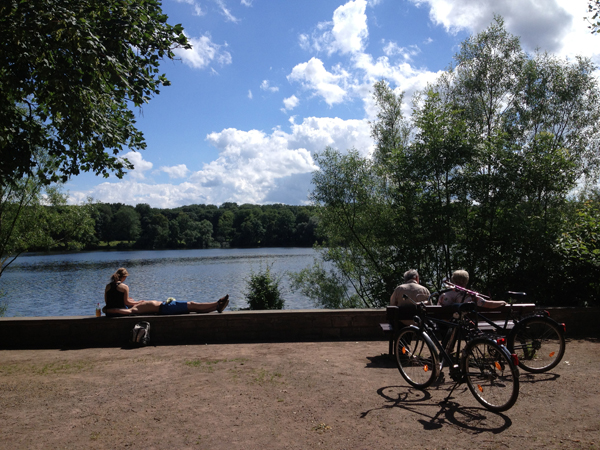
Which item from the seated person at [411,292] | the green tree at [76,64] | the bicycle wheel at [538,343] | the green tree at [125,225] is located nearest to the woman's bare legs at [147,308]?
the green tree at [76,64]

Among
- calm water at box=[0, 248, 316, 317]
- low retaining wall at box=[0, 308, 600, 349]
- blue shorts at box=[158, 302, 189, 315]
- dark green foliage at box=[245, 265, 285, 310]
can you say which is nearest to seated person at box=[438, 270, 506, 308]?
low retaining wall at box=[0, 308, 600, 349]

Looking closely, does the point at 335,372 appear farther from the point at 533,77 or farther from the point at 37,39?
the point at 533,77

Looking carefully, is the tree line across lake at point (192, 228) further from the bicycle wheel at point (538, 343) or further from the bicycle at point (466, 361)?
the bicycle at point (466, 361)

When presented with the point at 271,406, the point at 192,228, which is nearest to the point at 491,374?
the point at 271,406

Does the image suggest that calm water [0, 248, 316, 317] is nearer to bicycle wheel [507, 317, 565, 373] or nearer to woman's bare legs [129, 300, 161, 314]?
woman's bare legs [129, 300, 161, 314]

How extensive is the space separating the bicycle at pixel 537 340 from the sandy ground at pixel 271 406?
0.18 m

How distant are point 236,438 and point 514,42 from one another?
53.6 feet

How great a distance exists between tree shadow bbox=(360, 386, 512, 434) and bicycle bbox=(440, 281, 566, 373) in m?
1.09

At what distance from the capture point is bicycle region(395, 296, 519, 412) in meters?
3.85

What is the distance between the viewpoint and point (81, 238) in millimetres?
20531

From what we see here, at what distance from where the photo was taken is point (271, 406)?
13.7ft

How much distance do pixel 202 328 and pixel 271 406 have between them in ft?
10.5

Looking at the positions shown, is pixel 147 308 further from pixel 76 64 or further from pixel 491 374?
pixel 491 374

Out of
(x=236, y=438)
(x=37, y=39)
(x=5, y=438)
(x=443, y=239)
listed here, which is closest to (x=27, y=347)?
(x=5, y=438)
